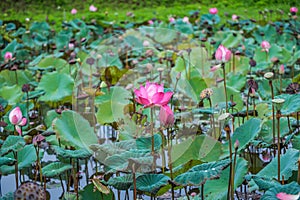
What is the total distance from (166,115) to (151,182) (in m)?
0.17

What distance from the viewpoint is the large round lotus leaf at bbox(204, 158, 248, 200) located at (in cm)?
139

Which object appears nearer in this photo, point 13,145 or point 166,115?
point 166,115

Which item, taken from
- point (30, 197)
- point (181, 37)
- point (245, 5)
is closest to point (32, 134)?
point (30, 197)

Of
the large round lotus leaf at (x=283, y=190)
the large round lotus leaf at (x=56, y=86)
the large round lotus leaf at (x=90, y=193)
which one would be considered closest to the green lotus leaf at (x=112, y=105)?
the large round lotus leaf at (x=56, y=86)

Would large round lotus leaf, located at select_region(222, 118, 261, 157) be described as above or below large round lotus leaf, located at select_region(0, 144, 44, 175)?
above

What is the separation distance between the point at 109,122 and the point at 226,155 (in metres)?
0.60

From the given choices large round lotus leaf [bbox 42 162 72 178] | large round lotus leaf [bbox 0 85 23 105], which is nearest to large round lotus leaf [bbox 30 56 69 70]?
large round lotus leaf [bbox 0 85 23 105]

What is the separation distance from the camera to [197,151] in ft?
5.55

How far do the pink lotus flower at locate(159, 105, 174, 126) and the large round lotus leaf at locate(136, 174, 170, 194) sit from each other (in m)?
0.13

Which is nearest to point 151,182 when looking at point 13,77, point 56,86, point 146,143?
point 146,143

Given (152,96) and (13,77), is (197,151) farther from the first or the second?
(13,77)

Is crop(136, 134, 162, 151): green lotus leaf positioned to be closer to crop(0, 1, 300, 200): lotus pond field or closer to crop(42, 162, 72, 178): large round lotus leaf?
crop(0, 1, 300, 200): lotus pond field

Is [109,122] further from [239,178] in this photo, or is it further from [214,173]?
[214,173]

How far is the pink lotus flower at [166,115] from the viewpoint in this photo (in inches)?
51.5
